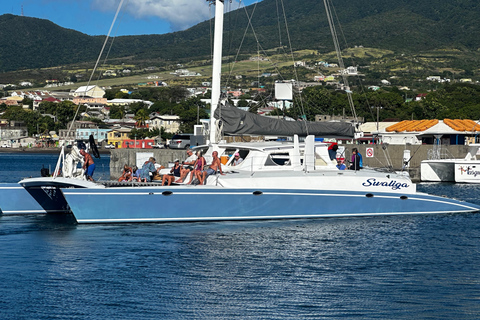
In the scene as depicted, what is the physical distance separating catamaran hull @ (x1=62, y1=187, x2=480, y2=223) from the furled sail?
2.06 meters

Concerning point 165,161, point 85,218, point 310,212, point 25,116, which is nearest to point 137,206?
point 85,218

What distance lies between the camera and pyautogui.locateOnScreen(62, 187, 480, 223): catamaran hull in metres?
16.9

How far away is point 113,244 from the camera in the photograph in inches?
603

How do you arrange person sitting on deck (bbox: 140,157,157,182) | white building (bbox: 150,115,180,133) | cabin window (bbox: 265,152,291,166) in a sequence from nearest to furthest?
cabin window (bbox: 265,152,291,166)
person sitting on deck (bbox: 140,157,157,182)
white building (bbox: 150,115,180,133)

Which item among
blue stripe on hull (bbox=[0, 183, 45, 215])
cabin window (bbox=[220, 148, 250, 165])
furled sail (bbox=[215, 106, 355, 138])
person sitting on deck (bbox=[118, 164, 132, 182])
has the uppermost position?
furled sail (bbox=[215, 106, 355, 138])

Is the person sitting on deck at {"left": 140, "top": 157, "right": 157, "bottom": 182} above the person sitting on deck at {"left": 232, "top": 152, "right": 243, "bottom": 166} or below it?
below

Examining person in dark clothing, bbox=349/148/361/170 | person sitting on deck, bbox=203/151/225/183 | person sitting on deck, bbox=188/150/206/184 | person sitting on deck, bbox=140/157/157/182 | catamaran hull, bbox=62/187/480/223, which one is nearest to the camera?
catamaran hull, bbox=62/187/480/223

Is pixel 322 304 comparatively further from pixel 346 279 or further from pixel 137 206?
pixel 137 206

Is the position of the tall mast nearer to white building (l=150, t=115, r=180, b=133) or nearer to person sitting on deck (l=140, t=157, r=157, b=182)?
person sitting on deck (l=140, t=157, r=157, b=182)

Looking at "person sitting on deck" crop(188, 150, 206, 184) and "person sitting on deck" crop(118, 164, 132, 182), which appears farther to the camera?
"person sitting on deck" crop(118, 164, 132, 182)

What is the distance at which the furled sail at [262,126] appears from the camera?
61.8ft

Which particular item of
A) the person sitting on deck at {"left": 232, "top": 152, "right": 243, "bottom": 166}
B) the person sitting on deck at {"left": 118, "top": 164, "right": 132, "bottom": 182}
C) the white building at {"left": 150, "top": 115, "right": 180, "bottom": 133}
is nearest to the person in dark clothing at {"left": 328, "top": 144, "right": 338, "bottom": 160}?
the person sitting on deck at {"left": 232, "top": 152, "right": 243, "bottom": 166}

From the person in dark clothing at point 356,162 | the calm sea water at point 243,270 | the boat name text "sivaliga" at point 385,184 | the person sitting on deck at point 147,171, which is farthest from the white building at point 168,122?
the calm sea water at point 243,270

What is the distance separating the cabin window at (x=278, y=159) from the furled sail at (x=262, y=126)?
60 cm
